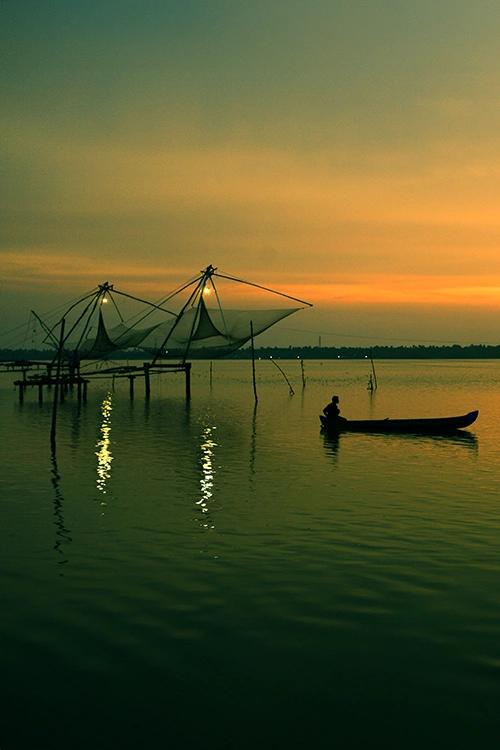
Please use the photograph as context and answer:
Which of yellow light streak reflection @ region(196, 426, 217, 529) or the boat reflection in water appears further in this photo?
the boat reflection in water

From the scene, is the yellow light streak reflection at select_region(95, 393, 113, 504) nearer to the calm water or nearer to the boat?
the calm water

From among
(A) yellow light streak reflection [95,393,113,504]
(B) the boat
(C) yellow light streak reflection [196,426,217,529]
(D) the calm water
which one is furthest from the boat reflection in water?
(A) yellow light streak reflection [95,393,113,504]

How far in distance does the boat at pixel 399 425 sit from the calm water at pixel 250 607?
684 cm

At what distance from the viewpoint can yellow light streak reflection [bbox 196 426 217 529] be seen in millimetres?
12672

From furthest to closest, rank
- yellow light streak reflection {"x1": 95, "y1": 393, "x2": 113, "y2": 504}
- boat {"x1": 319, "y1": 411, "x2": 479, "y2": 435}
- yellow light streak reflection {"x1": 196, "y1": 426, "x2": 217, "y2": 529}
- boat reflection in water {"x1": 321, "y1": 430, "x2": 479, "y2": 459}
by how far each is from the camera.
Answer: boat {"x1": 319, "y1": 411, "x2": 479, "y2": 435}, boat reflection in water {"x1": 321, "y1": 430, "x2": 479, "y2": 459}, yellow light streak reflection {"x1": 95, "y1": 393, "x2": 113, "y2": 504}, yellow light streak reflection {"x1": 196, "y1": 426, "x2": 217, "y2": 529}

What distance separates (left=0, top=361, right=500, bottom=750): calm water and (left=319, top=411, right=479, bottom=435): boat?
684 centimetres

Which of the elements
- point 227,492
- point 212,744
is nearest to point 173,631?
point 212,744

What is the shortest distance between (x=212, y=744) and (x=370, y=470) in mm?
12300

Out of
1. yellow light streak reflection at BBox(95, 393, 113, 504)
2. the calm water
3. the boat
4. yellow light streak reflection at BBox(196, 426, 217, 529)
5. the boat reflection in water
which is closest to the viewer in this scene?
the calm water

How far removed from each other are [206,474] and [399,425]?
902 cm

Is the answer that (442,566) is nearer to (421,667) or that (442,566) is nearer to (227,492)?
(421,667)

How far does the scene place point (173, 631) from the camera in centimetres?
675

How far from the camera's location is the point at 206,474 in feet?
54.9

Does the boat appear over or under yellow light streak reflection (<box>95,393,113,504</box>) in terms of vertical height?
over
